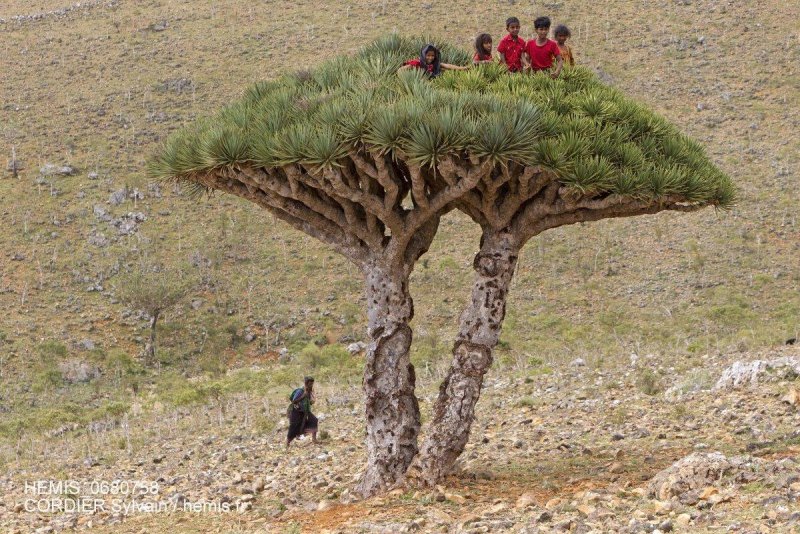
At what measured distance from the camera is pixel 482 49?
884 cm

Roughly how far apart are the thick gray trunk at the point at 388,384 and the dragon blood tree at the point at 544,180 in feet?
0.90

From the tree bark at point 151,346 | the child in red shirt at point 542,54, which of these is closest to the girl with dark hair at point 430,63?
the child in red shirt at point 542,54

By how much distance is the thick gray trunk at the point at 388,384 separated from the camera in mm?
8703

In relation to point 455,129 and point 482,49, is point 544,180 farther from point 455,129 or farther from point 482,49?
point 482,49

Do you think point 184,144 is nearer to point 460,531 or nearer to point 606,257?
point 460,531

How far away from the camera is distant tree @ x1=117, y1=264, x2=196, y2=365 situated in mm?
29531

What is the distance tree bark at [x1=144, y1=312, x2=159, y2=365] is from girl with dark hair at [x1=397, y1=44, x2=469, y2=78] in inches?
873

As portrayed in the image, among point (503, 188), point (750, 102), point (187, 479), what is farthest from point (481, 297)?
point (750, 102)

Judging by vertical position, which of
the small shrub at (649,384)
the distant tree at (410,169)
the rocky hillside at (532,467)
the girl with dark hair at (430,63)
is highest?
the girl with dark hair at (430,63)

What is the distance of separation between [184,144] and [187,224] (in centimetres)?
2688

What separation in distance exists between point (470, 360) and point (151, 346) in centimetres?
2264

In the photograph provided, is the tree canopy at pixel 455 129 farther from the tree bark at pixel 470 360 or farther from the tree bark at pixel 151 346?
the tree bark at pixel 151 346

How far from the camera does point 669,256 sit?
30.8 meters

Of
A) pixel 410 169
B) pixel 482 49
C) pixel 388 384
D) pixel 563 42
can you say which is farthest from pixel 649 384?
pixel 410 169
